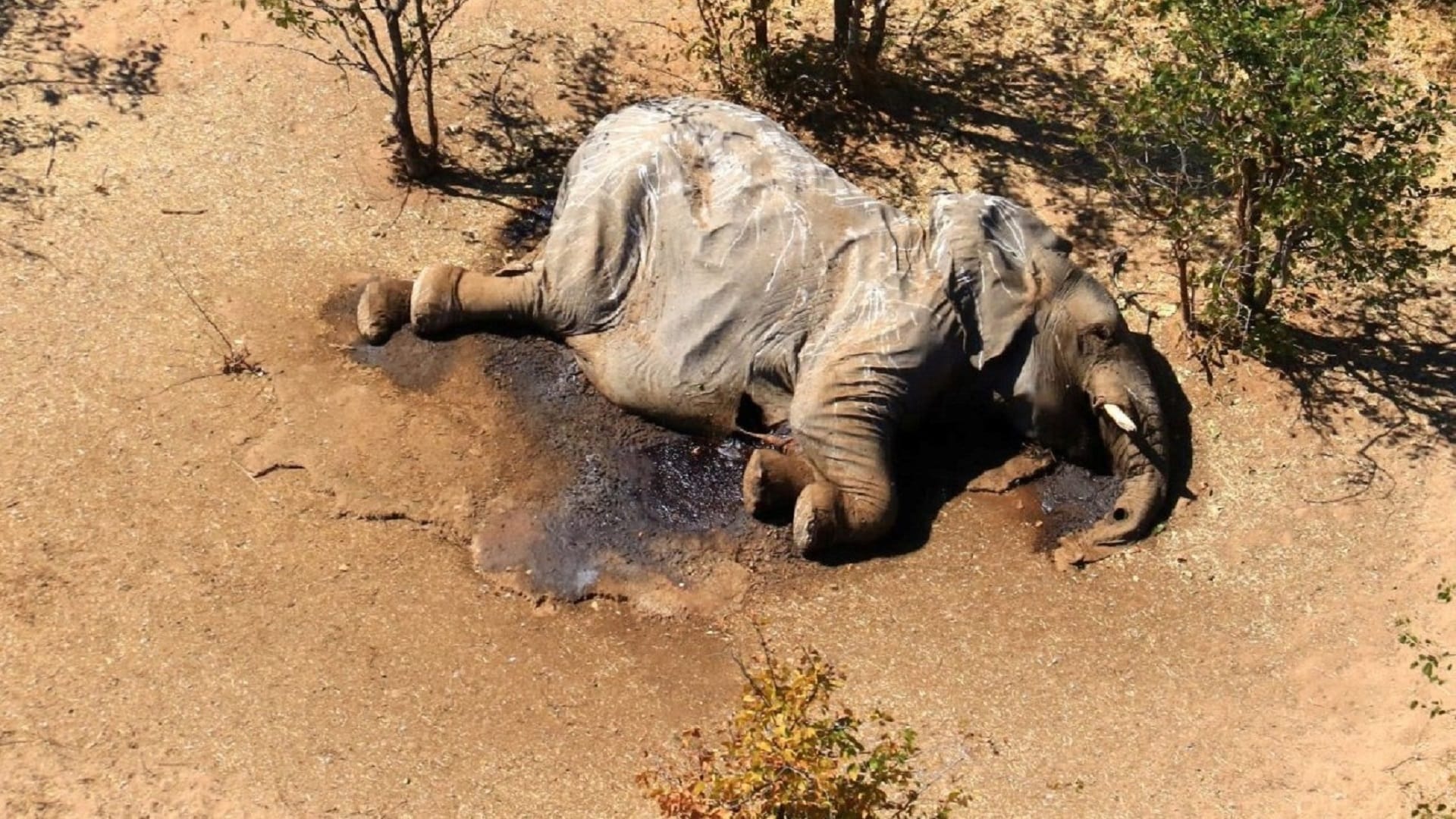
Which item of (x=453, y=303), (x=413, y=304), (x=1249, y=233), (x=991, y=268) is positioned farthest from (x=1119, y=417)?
(x=413, y=304)

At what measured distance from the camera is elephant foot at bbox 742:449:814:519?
10727 millimetres

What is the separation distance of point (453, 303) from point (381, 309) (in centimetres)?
59

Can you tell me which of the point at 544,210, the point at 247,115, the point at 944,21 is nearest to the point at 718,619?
the point at 544,210

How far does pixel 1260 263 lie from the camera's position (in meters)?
12.2

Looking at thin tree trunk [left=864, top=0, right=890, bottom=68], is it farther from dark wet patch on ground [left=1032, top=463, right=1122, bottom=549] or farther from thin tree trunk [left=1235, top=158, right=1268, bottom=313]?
dark wet patch on ground [left=1032, top=463, right=1122, bottom=549]

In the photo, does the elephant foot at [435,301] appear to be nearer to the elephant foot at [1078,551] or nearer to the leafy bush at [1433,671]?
the elephant foot at [1078,551]

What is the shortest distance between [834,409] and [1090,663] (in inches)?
100

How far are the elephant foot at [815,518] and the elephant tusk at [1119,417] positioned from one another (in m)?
2.16

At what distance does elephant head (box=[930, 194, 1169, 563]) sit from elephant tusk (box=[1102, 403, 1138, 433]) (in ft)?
0.25

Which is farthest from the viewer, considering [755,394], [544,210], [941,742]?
[544,210]

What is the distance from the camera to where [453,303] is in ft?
38.7

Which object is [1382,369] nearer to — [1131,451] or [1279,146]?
[1279,146]

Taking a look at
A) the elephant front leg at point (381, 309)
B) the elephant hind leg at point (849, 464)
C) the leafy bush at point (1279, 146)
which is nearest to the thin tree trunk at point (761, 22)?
the leafy bush at point (1279, 146)

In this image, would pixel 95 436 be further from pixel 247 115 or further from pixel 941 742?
pixel 941 742
